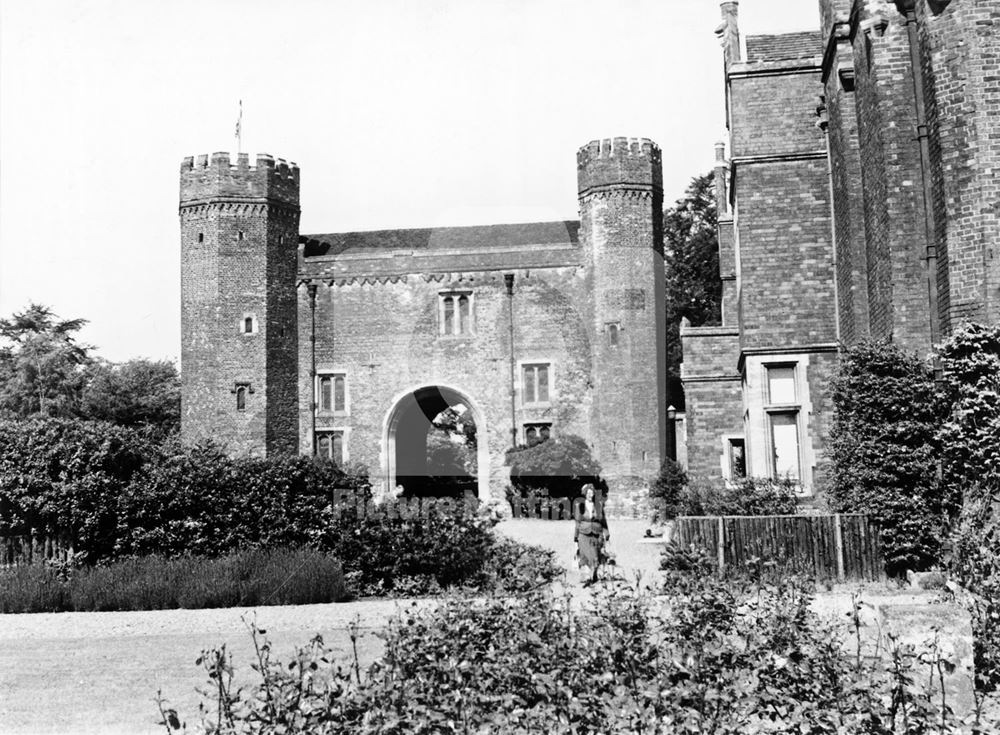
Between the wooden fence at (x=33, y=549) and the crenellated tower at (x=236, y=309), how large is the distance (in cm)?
2269

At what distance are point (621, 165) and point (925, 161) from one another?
82.1ft

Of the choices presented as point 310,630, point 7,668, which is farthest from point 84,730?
point 310,630

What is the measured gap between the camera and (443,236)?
139 feet

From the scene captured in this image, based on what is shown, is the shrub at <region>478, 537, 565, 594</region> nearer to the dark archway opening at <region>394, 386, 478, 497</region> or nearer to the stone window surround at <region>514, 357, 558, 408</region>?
the dark archway opening at <region>394, 386, 478, 497</region>

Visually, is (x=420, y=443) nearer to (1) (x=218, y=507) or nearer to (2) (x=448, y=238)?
(2) (x=448, y=238)

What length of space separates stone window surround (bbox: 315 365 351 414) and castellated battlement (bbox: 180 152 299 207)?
19.1 feet

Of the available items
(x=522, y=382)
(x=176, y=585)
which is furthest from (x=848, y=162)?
(x=522, y=382)

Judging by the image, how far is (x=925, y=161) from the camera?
13.0 m

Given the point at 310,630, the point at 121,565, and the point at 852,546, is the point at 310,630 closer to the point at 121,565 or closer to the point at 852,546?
the point at 121,565

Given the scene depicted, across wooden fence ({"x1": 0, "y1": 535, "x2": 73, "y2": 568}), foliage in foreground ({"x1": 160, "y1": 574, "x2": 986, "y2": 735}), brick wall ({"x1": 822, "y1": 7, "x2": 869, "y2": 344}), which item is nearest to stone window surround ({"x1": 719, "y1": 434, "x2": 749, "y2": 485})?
brick wall ({"x1": 822, "y1": 7, "x2": 869, "y2": 344})

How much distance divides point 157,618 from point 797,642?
703 cm

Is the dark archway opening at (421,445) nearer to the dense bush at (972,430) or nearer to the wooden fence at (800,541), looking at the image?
the wooden fence at (800,541)

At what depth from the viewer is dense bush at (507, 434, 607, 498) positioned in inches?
1419

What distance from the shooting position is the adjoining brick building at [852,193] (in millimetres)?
12172
